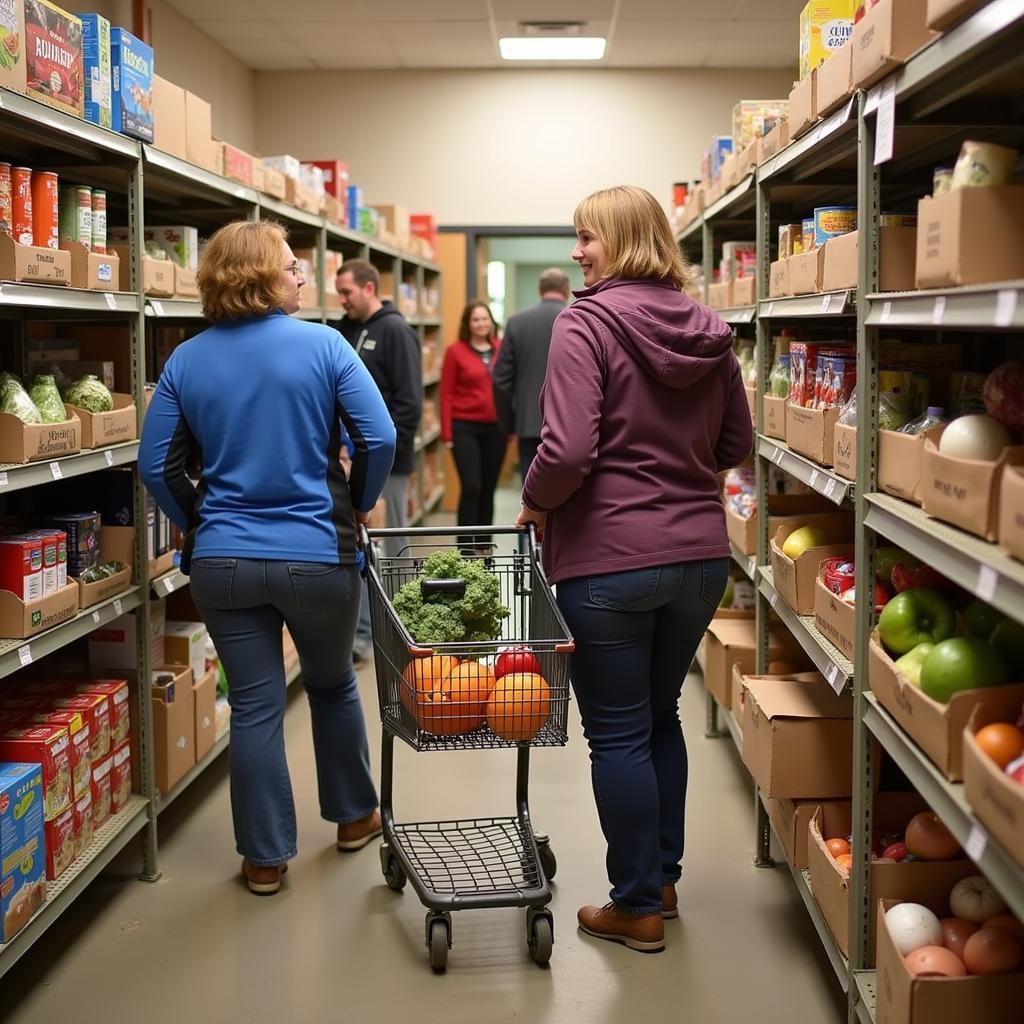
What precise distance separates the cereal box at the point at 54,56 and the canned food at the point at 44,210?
0.59 feet

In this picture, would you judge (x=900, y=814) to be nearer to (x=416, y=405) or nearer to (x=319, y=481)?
(x=319, y=481)

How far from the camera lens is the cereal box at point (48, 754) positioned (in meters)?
3.00

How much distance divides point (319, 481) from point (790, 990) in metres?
1.74

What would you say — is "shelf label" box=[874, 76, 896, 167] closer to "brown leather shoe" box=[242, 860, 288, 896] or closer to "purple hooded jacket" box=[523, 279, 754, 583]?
"purple hooded jacket" box=[523, 279, 754, 583]

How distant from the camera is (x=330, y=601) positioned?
11.0ft

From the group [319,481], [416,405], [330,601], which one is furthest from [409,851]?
[416,405]

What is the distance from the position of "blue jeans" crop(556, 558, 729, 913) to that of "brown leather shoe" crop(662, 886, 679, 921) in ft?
0.58

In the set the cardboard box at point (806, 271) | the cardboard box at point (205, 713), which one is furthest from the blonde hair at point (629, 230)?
the cardboard box at point (205, 713)

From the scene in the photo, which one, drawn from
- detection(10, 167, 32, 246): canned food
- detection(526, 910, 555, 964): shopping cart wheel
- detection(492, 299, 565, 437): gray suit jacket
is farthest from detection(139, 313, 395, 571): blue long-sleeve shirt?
detection(492, 299, 565, 437): gray suit jacket

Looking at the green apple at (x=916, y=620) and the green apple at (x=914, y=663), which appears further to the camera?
the green apple at (x=916, y=620)

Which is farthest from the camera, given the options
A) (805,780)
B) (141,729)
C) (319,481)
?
(141,729)

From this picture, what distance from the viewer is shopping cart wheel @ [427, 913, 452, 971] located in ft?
9.95

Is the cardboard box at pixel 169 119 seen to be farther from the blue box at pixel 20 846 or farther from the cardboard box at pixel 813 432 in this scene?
the cardboard box at pixel 813 432

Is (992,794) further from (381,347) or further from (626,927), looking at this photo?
(381,347)
